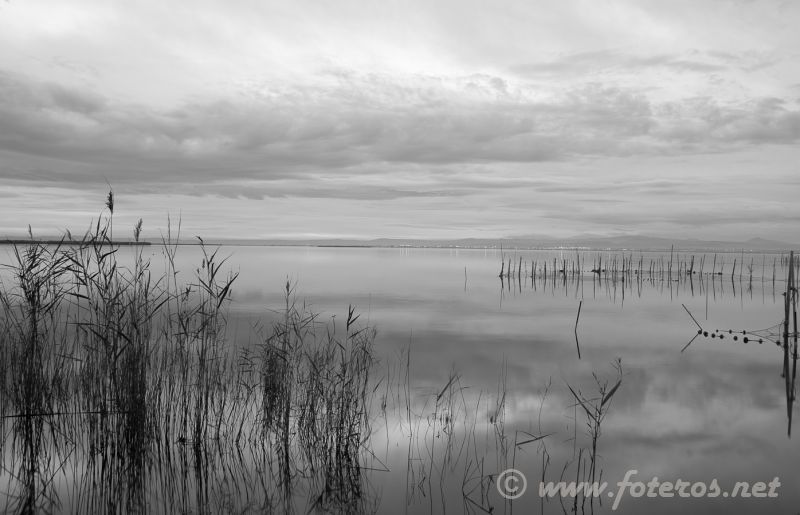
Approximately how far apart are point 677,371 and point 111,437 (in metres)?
11.6

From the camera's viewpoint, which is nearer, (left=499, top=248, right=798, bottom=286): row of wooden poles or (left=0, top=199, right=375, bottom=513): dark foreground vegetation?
(left=0, top=199, right=375, bottom=513): dark foreground vegetation

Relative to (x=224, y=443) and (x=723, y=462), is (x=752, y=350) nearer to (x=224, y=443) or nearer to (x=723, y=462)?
(x=723, y=462)

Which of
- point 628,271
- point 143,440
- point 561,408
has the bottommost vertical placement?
point 561,408

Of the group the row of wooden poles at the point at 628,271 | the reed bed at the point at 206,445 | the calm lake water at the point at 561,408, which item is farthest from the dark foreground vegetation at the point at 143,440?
the row of wooden poles at the point at 628,271

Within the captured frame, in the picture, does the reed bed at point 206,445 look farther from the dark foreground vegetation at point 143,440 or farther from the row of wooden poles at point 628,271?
the row of wooden poles at point 628,271

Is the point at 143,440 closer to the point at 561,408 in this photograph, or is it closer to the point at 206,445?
the point at 206,445

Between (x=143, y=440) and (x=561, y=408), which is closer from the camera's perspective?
(x=143, y=440)

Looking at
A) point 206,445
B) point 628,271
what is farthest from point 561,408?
point 628,271

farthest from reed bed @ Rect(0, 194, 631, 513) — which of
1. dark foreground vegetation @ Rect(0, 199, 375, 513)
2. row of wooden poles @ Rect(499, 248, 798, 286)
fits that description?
row of wooden poles @ Rect(499, 248, 798, 286)

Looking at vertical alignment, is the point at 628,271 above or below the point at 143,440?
below

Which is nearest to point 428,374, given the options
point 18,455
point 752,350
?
point 18,455

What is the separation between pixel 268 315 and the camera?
2044 cm

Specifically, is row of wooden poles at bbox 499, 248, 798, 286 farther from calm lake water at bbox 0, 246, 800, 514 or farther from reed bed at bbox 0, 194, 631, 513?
reed bed at bbox 0, 194, 631, 513

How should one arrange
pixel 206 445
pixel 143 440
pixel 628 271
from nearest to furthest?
1. pixel 143 440
2. pixel 206 445
3. pixel 628 271
